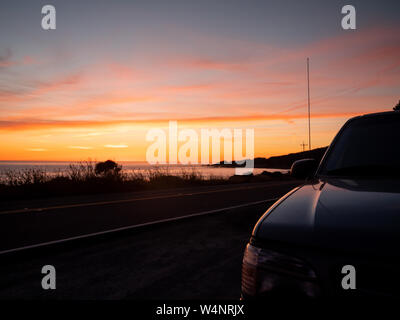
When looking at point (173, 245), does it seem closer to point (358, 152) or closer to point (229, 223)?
point (229, 223)

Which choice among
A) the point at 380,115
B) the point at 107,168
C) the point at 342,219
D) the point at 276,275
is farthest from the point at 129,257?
the point at 107,168

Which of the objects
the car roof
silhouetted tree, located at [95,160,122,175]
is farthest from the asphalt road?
silhouetted tree, located at [95,160,122,175]

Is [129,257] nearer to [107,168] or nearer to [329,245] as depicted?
[329,245]

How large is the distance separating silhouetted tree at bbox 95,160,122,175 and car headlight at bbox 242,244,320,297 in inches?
647

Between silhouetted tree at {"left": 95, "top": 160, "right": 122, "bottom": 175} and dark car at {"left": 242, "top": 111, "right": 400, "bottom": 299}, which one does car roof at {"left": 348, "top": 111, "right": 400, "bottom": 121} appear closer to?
dark car at {"left": 242, "top": 111, "right": 400, "bottom": 299}

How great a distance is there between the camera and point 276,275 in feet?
5.06

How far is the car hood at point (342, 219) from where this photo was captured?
144 centimetres

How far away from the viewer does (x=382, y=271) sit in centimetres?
134

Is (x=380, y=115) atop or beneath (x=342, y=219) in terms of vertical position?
atop

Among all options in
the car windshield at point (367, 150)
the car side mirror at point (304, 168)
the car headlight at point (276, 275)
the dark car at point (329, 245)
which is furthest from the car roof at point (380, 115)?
the car headlight at point (276, 275)

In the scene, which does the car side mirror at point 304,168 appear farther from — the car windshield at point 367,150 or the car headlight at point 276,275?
the car headlight at point 276,275

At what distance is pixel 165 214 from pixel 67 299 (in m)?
4.82

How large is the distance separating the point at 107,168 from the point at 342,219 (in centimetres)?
1803
